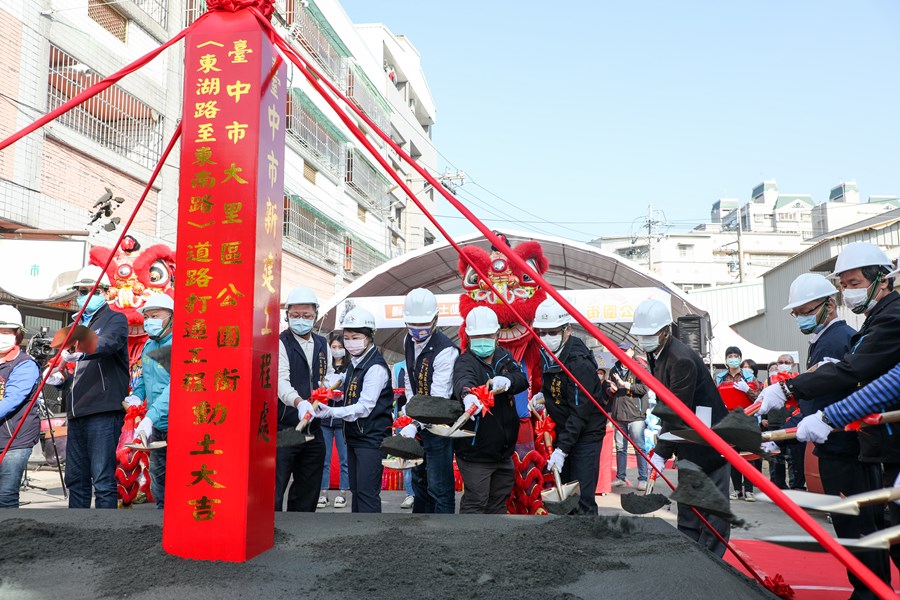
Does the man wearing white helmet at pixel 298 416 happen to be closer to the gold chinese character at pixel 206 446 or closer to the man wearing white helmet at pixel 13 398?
the gold chinese character at pixel 206 446

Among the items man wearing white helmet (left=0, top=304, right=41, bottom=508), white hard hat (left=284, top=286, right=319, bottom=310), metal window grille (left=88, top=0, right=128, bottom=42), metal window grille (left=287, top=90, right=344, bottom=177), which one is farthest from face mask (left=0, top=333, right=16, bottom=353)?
metal window grille (left=287, top=90, right=344, bottom=177)

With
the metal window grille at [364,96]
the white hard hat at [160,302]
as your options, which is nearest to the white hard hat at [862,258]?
the white hard hat at [160,302]

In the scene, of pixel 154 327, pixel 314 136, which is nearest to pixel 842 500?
pixel 154 327

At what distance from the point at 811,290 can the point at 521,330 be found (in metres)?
2.55

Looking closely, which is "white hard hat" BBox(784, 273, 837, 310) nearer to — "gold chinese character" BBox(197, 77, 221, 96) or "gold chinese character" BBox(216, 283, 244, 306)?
"gold chinese character" BBox(216, 283, 244, 306)

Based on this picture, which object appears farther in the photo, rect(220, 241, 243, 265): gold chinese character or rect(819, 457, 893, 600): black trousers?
rect(819, 457, 893, 600): black trousers

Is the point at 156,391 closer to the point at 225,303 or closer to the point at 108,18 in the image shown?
the point at 225,303

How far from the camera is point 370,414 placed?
4.23 meters

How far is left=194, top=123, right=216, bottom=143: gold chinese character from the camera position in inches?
108

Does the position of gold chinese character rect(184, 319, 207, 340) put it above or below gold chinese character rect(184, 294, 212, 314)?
below

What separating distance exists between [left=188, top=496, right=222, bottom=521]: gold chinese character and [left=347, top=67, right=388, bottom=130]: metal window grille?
22.0 m

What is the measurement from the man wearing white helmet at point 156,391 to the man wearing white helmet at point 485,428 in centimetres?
198

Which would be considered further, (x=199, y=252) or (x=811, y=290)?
(x=811, y=290)

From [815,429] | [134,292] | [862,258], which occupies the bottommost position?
[815,429]
